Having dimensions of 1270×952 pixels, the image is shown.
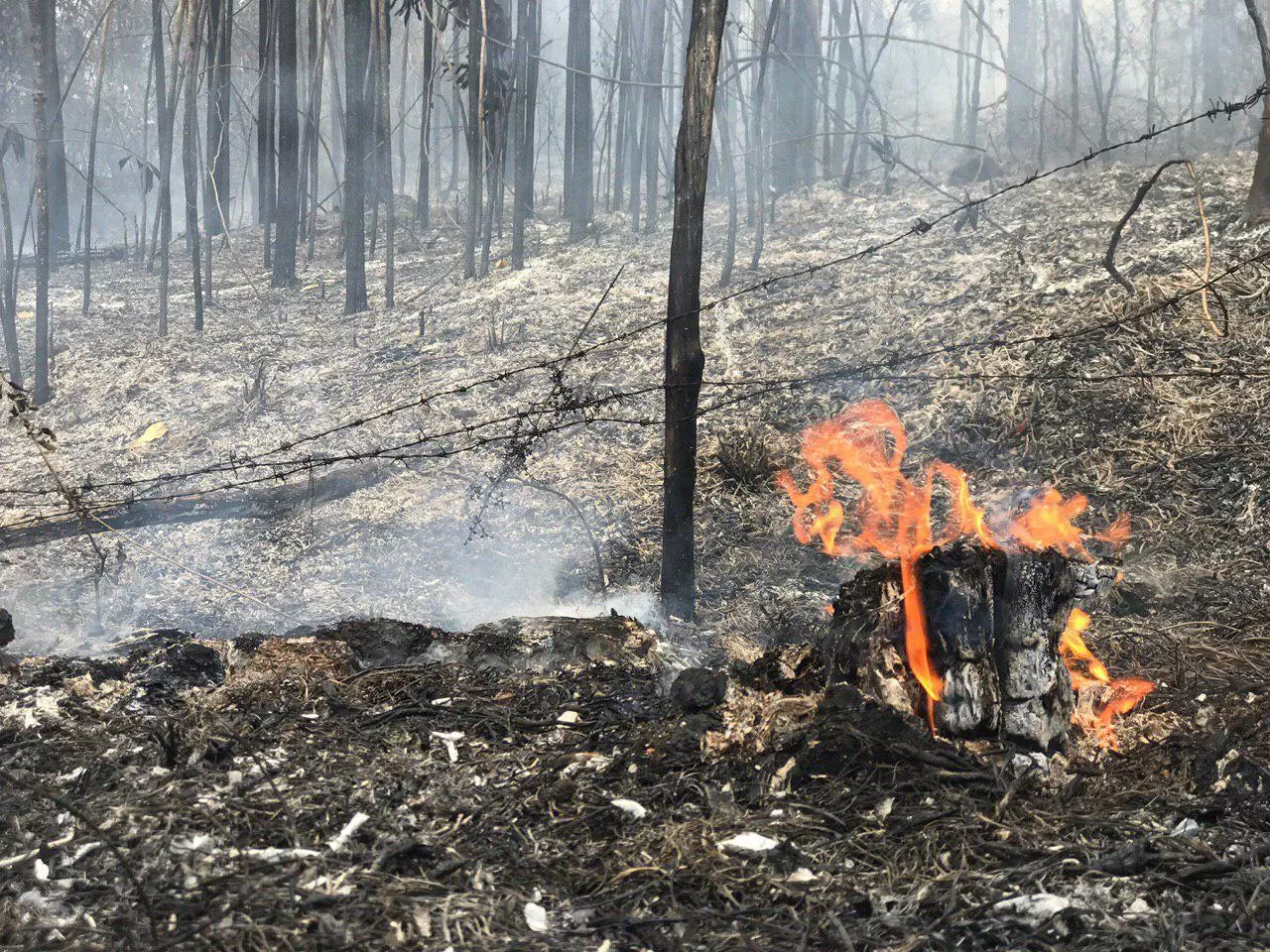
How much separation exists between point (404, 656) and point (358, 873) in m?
1.91

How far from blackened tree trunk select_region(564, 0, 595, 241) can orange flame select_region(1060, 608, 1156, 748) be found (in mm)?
10604

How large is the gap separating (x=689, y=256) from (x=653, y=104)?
964 centimetres

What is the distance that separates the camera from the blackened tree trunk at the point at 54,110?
38.2 feet

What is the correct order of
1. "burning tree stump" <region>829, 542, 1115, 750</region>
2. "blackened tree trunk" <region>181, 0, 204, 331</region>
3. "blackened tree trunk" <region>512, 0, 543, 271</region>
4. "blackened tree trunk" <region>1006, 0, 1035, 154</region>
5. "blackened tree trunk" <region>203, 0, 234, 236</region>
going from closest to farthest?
"burning tree stump" <region>829, 542, 1115, 750</region> < "blackened tree trunk" <region>181, 0, 204, 331</region> < "blackened tree trunk" <region>203, 0, 234, 236</region> < "blackened tree trunk" <region>512, 0, 543, 271</region> < "blackened tree trunk" <region>1006, 0, 1035, 154</region>

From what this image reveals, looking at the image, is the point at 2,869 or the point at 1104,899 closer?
the point at 1104,899

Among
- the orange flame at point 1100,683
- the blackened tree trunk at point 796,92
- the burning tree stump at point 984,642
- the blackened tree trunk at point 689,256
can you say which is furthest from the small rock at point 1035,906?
the blackened tree trunk at point 796,92

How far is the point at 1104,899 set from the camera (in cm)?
264

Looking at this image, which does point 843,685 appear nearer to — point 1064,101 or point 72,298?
point 72,298

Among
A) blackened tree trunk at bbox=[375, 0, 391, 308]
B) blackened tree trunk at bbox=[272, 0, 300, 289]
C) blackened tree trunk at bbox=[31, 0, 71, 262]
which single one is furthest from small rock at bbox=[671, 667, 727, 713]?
blackened tree trunk at bbox=[272, 0, 300, 289]

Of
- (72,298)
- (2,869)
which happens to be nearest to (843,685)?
(2,869)

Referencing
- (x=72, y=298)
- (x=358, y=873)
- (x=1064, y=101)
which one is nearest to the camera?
(x=358, y=873)

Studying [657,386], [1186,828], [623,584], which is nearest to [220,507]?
[623,584]

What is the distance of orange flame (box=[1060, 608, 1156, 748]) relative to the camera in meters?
3.61

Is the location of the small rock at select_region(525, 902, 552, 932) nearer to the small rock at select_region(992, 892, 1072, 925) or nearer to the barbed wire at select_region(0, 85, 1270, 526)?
the small rock at select_region(992, 892, 1072, 925)
